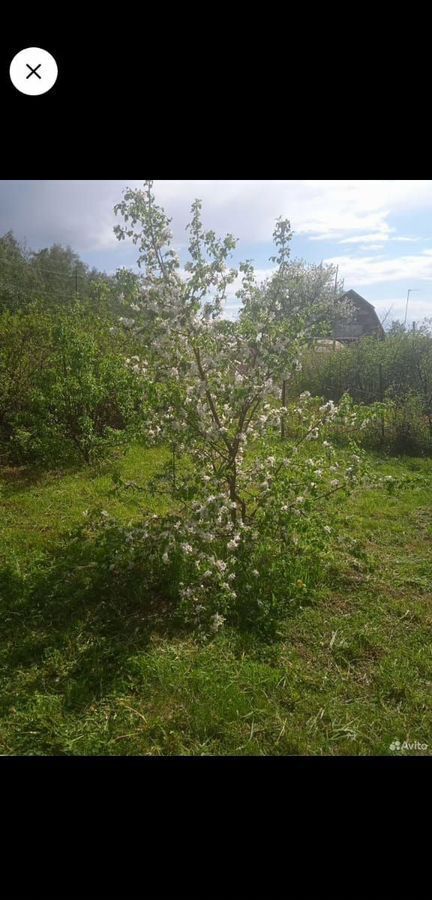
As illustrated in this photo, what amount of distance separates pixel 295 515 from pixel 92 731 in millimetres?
1596

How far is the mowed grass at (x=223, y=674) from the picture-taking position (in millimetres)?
2049

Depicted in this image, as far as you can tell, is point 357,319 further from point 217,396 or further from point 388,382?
point 217,396

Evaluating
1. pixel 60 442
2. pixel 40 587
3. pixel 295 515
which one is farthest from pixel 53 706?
pixel 60 442

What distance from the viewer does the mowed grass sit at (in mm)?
2049
